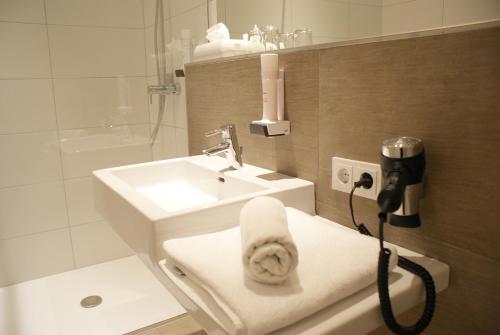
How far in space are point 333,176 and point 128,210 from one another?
0.49 metres

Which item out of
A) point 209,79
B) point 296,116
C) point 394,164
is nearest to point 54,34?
point 209,79

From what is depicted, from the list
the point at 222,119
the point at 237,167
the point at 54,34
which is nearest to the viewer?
the point at 237,167

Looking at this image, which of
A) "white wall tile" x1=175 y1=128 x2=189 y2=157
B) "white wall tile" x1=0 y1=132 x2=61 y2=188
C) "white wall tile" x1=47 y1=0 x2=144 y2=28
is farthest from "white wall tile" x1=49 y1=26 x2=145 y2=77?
"white wall tile" x1=175 y1=128 x2=189 y2=157

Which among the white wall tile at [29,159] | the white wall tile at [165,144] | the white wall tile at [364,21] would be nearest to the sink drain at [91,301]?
the white wall tile at [29,159]

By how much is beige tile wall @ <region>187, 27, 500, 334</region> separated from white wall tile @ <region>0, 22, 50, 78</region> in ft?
4.99

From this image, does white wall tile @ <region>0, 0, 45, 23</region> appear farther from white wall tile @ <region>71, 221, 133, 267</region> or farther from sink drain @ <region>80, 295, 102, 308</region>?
sink drain @ <region>80, 295, 102, 308</region>

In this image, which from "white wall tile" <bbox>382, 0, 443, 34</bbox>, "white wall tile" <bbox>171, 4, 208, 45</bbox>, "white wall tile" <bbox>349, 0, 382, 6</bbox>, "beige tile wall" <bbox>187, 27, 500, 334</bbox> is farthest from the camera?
"white wall tile" <bbox>171, 4, 208, 45</bbox>

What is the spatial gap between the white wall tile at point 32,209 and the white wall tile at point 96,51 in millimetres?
620

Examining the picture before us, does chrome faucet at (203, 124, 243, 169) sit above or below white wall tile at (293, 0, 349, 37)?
below

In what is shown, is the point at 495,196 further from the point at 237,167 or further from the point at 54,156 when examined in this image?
the point at 54,156

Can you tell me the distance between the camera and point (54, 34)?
2.00 m

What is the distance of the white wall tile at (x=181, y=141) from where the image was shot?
6.12 ft

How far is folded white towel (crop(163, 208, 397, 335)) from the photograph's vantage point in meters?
0.54

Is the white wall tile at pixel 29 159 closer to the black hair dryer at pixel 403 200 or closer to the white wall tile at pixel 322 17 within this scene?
the white wall tile at pixel 322 17
